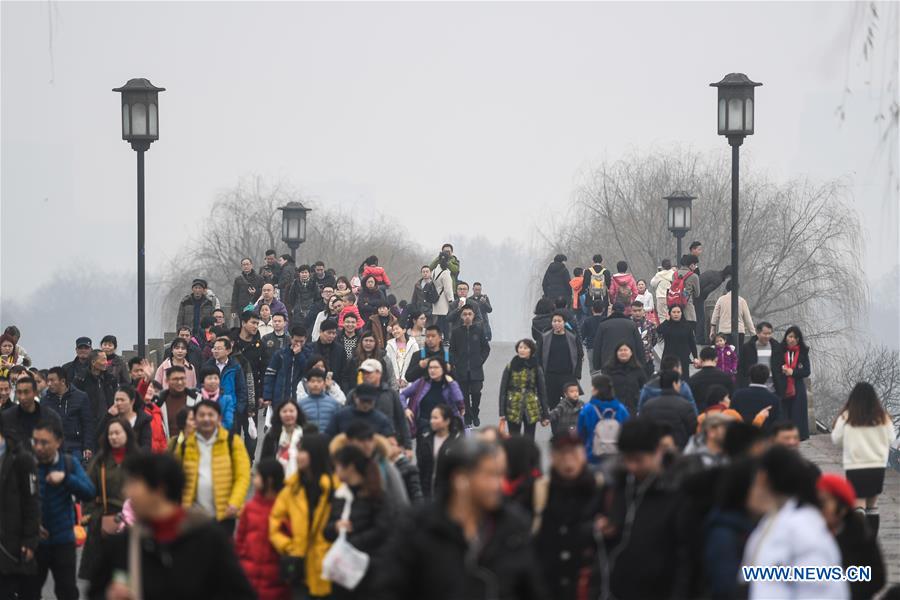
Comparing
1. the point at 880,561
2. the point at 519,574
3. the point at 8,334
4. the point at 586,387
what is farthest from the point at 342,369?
the point at 519,574

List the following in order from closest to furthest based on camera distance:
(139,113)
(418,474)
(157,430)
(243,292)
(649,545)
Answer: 1. (649,545)
2. (418,474)
3. (157,430)
4. (139,113)
5. (243,292)

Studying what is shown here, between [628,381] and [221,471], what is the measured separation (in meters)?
6.02

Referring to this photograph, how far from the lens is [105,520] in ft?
44.7

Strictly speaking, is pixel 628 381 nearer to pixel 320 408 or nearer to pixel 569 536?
pixel 320 408

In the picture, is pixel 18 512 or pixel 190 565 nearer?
pixel 190 565

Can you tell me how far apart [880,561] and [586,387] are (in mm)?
18048

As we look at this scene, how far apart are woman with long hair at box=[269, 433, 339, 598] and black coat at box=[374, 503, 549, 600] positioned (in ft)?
13.6

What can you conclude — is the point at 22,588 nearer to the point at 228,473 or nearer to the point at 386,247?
the point at 228,473

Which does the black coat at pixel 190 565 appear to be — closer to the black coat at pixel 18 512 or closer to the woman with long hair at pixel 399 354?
the black coat at pixel 18 512

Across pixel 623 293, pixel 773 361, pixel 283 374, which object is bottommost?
pixel 283 374

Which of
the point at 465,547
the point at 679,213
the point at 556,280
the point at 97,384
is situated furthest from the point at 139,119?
the point at 465,547

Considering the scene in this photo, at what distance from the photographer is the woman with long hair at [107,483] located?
13.6 m

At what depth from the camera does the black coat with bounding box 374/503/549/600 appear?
23.7 ft

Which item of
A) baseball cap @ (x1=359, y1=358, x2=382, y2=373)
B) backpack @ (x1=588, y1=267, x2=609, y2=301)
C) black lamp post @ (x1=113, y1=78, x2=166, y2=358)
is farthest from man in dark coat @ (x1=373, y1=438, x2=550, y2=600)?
backpack @ (x1=588, y1=267, x2=609, y2=301)
